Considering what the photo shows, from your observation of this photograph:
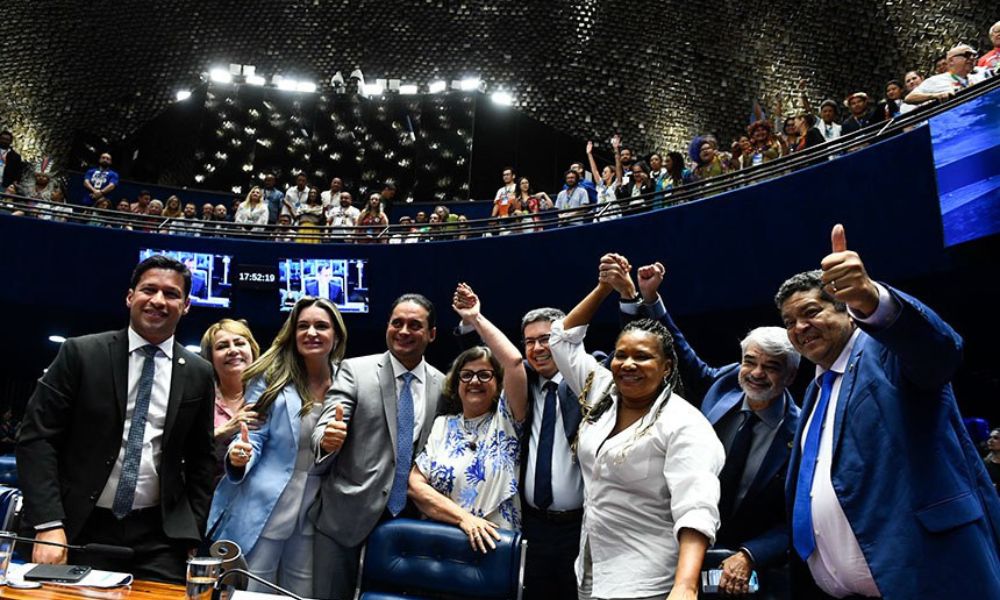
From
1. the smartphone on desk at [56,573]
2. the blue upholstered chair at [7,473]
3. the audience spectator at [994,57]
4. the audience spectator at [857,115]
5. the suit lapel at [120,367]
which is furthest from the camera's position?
the audience spectator at [857,115]

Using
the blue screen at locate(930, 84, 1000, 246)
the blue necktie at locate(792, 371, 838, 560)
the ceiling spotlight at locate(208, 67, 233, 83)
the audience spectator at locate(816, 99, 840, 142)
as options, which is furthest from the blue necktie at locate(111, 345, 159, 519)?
the ceiling spotlight at locate(208, 67, 233, 83)

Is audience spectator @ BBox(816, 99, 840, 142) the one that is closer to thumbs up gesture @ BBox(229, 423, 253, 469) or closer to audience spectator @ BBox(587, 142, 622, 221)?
audience spectator @ BBox(587, 142, 622, 221)

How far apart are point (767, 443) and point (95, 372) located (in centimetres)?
222

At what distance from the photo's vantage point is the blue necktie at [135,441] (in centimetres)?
235

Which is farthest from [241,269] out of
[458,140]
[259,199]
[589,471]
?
[589,471]

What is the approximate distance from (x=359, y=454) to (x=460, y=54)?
44.6 feet

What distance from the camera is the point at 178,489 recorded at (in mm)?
2496

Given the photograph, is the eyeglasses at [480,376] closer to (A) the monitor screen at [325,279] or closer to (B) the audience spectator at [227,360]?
(B) the audience spectator at [227,360]

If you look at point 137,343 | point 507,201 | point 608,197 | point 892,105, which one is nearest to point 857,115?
point 892,105

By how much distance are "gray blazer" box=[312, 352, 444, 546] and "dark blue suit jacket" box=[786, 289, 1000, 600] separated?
151 cm

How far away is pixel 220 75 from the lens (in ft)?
49.3

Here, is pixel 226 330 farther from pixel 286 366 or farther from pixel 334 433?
pixel 334 433

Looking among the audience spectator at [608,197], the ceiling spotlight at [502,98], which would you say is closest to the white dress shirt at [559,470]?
the audience spectator at [608,197]

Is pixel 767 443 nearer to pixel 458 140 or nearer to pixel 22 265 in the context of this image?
pixel 22 265
